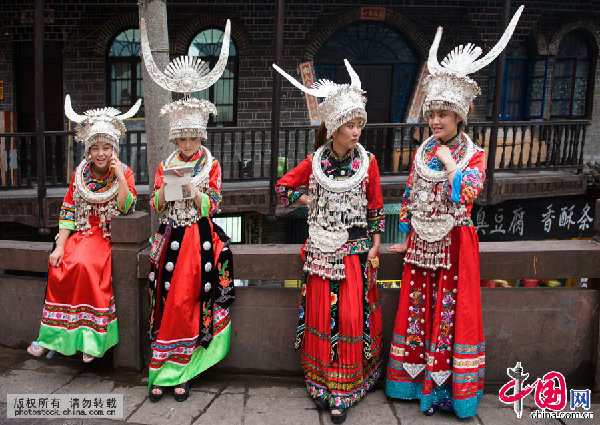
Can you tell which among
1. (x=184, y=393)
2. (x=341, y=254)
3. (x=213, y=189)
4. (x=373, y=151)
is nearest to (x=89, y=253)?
(x=213, y=189)

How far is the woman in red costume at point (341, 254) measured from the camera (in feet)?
11.3

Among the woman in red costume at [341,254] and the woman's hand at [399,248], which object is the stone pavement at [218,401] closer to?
the woman in red costume at [341,254]

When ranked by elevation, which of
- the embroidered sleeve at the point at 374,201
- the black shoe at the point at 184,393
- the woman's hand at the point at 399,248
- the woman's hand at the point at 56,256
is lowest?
the black shoe at the point at 184,393

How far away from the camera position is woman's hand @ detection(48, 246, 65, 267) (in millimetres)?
3822

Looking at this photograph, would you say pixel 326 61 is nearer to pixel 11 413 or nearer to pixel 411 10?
pixel 411 10

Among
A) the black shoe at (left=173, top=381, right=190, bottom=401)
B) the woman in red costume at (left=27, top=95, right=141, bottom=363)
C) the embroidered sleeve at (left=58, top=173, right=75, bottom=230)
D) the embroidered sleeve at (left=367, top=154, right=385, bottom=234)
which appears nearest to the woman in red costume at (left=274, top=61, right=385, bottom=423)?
the embroidered sleeve at (left=367, top=154, right=385, bottom=234)

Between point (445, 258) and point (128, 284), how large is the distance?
2.18m

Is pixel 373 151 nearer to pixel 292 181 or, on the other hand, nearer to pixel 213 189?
pixel 292 181

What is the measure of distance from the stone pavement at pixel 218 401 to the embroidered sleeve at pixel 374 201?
115 centimetres

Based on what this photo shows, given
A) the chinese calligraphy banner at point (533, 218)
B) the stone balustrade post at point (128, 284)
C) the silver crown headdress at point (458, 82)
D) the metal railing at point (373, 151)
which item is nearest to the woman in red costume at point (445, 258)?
the silver crown headdress at point (458, 82)

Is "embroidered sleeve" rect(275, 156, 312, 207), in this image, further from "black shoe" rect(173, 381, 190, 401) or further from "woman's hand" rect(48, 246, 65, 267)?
"woman's hand" rect(48, 246, 65, 267)

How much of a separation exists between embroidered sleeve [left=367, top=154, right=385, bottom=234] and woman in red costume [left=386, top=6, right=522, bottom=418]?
0.19 m

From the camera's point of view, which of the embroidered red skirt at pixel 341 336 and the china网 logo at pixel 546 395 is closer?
the embroidered red skirt at pixel 341 336

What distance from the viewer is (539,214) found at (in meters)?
9.88
